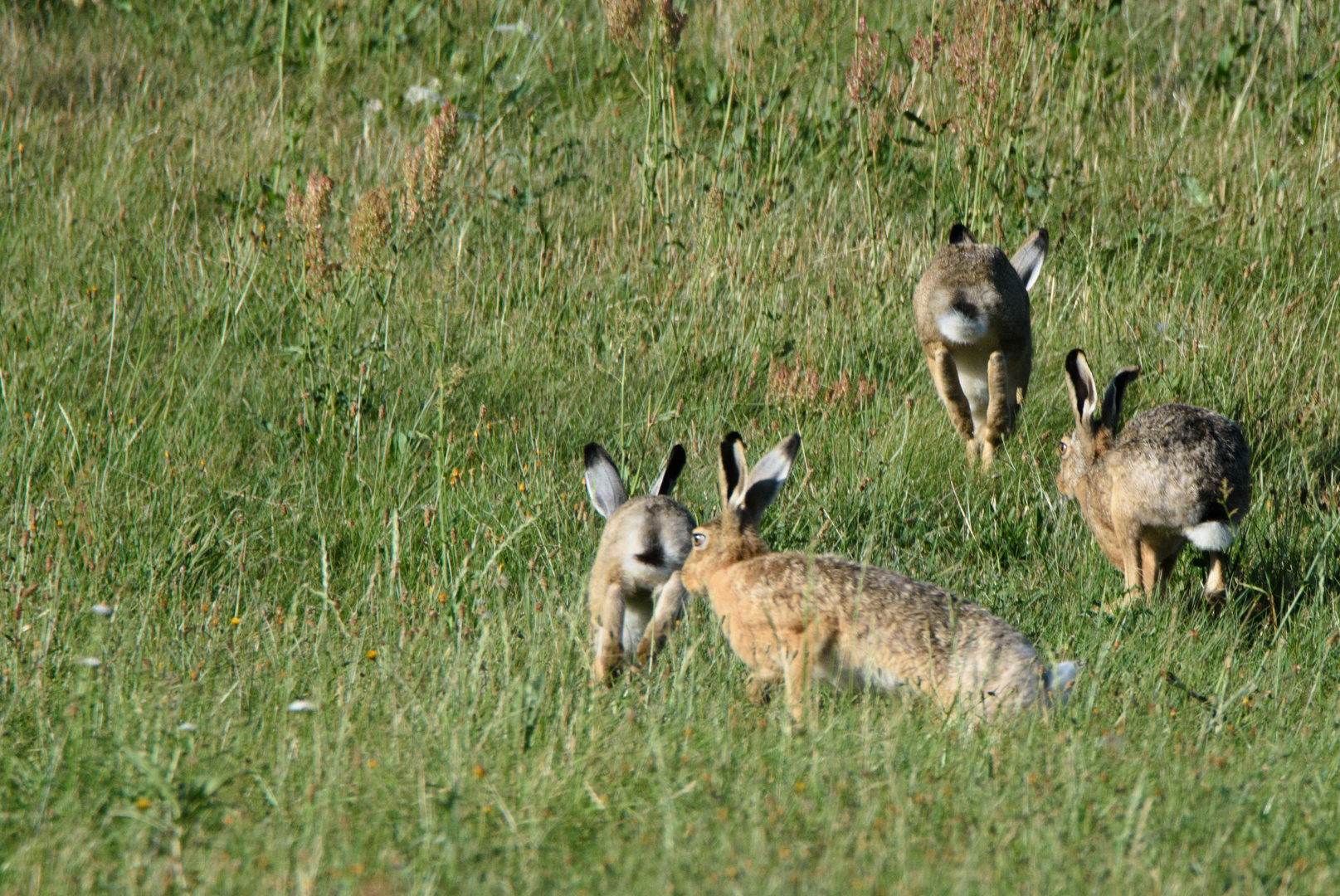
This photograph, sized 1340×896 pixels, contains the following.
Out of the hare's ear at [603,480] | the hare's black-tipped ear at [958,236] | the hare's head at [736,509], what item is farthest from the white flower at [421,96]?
the hare's head at [736,509]

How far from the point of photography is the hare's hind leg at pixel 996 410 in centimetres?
625

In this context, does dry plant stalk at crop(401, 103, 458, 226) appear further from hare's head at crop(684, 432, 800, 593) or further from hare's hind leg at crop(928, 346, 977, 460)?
hare's hind leg at crop(928, 346, 977, 460)

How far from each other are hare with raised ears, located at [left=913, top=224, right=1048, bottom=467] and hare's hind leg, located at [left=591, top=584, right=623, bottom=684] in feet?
7.70

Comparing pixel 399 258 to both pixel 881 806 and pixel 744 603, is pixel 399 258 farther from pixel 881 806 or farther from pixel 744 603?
pixel 881 806

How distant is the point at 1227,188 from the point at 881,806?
6.19 m

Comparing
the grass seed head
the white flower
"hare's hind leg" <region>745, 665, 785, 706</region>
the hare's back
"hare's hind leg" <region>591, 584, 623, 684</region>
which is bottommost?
"hare's hind leg" <region>591, 584, 623, 684</region>

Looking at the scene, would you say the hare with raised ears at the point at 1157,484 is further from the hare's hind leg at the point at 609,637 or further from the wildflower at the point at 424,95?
the wildflower at the point at 424,95

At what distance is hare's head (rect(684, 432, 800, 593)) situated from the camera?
4.68m

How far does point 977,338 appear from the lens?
6234 millimetres

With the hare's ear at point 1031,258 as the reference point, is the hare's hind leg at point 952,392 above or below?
below

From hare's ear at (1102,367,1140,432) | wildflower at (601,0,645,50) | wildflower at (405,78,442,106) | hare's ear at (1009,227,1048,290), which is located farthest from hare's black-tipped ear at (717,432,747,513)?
wildflower at (405,78,442,106)

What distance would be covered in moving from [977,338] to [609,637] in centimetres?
265

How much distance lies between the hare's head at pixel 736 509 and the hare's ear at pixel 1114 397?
1.64 m

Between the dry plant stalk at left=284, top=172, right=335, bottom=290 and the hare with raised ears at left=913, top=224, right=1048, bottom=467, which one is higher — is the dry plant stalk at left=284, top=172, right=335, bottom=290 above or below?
above
